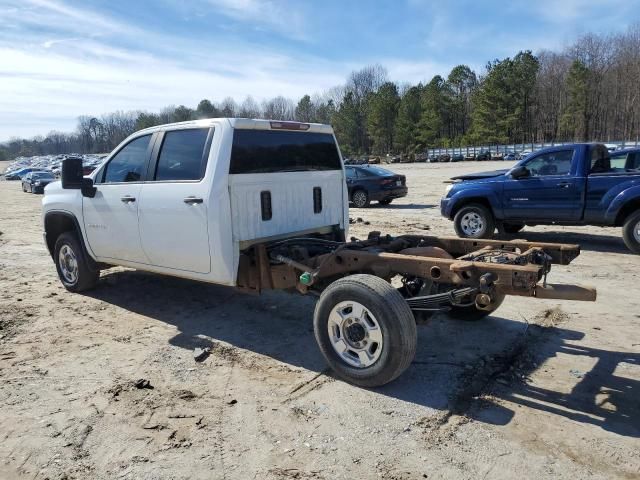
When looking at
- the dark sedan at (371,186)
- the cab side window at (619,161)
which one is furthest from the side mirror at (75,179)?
the dark sedan at (371,186)

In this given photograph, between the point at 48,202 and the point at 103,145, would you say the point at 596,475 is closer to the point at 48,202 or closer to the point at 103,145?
the point at 48,202

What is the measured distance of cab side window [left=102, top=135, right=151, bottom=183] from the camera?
5594mm

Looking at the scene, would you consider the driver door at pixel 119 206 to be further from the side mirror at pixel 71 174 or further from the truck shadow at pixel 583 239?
the truck shadow at pixel 583 239

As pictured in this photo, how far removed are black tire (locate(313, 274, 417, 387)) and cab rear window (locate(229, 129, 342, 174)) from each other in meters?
1.54

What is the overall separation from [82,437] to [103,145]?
176764mm

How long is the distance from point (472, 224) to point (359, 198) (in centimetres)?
778

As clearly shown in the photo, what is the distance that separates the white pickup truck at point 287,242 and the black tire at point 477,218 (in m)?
5.53

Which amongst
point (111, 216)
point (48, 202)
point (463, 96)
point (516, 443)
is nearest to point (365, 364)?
point (516, 443)

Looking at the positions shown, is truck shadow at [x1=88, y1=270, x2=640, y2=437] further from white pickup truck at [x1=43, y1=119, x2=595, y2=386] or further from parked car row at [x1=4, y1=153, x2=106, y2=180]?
parked car row at [x1=4, y1=153, x2=106, y2=180]

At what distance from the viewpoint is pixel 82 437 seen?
138 inches

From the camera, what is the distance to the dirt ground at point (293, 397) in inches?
124

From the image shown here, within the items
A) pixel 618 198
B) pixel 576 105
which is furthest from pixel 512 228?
pixel 576 105

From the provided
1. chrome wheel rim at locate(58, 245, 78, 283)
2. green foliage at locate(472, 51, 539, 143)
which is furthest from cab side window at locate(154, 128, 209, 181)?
green foliage at locate(472, 51, 539, 143)

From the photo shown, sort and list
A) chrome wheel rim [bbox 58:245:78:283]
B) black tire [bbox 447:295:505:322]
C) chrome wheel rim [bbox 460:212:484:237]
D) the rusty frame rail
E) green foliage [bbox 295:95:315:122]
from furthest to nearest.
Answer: green foliage [bbox 295:95:315:122] < chrome wheel rim [bbox 460:212:484:237] < chrome wheel rim [bbox 58:245:78:283] < black tire [bbox 447:295:505:322] < the rusty frame rail
